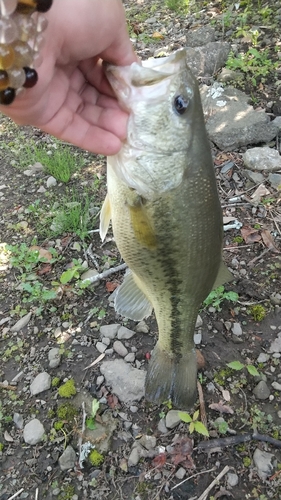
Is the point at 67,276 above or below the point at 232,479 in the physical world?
above

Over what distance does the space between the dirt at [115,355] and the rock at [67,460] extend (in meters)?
0.03

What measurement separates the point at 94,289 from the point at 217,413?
1.24m

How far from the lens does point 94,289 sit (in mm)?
3441

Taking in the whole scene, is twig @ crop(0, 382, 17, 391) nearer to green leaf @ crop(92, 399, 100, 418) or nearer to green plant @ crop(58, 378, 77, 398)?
green plant @ crop(58, 378, 77, 398)

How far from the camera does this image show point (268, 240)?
3.58 m

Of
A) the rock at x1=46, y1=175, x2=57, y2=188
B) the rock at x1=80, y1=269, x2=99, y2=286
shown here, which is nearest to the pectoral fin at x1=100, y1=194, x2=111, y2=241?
the rock at x1=80, y1=269, x2=99, y2=286

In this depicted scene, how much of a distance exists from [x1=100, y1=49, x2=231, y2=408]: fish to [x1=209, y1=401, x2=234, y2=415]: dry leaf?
913 millimetres

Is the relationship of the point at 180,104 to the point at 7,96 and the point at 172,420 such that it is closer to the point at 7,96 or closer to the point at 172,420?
the point at 7,96

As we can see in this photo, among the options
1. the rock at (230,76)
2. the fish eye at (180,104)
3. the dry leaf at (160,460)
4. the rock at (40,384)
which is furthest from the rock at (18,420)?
the rock at (230,76)

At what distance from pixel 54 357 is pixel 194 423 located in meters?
1.01

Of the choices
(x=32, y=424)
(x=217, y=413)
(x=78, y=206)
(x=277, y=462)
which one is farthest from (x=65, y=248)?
(x=277, y=462)

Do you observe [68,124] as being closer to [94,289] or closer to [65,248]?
[94,289]

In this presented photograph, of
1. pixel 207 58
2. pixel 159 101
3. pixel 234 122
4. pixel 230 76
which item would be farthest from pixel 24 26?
pixel 207 58

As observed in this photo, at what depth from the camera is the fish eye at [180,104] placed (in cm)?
184
